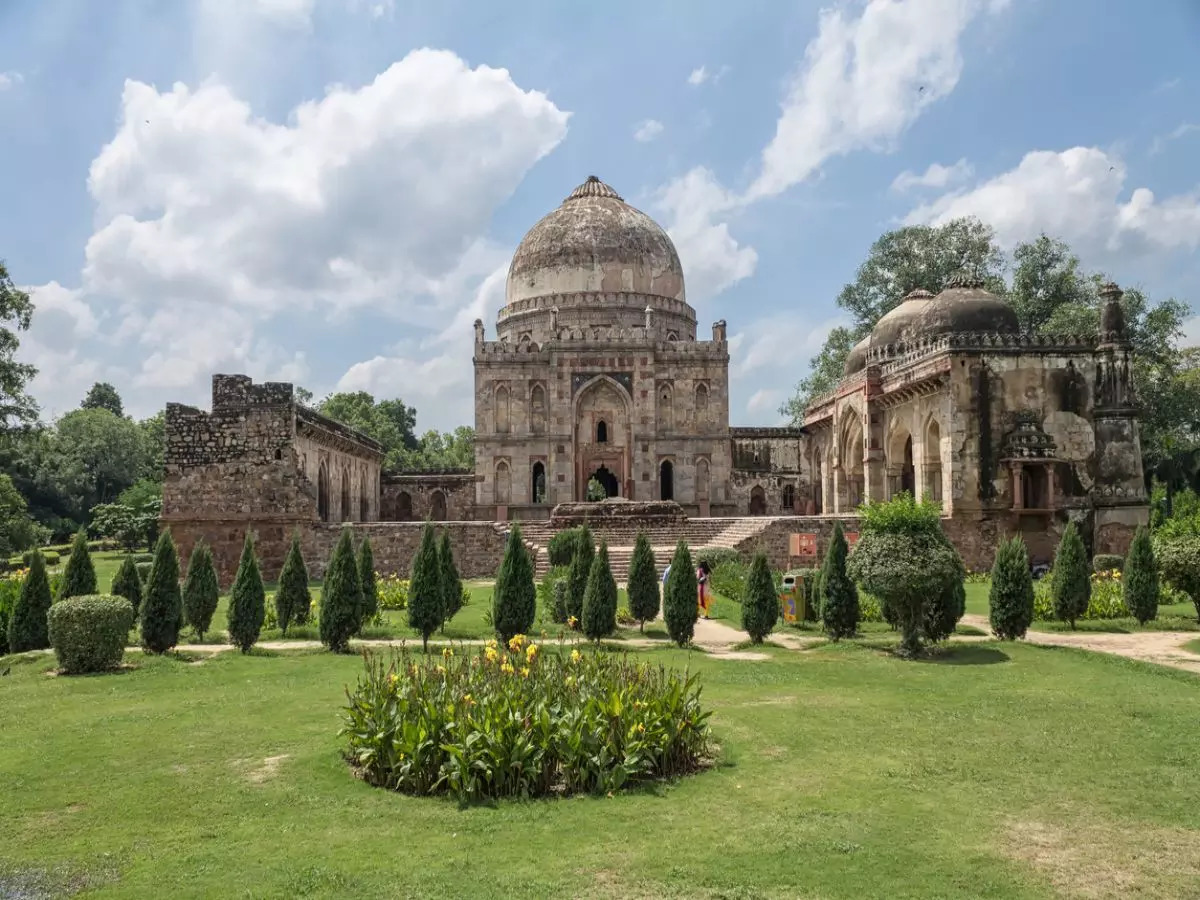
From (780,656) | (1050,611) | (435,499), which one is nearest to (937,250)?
(435,499)

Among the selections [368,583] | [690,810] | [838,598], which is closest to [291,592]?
[368,583]

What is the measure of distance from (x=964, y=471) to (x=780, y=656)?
1516 cm

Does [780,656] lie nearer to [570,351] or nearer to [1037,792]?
[1037,792]

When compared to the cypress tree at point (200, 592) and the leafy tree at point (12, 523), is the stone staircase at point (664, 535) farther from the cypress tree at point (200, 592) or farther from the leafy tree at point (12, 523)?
the leafy tree at point (12, 523)

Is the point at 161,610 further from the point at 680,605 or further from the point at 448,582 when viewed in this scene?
the point at 680,605

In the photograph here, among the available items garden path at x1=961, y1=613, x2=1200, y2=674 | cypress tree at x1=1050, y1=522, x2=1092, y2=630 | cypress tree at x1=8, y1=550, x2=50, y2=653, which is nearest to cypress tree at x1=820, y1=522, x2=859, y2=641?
garden path at x1=961, y1=613, x2=1200, y2=674

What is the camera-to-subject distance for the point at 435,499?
133 ft

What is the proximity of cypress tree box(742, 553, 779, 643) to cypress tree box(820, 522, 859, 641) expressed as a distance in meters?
0.84

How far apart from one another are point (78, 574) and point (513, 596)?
255 inches

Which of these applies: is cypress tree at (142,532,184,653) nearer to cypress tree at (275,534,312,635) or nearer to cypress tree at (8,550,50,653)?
cypress tree at (8,550,50,653)

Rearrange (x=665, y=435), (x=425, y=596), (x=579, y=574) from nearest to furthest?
(x=425, y=596), (x=579, y=574), (x=665, y=435)

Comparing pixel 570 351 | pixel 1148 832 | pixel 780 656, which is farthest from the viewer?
pixel 570 351

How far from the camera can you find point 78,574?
48.8 feet

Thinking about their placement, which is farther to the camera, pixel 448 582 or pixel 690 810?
pixel 448 582
